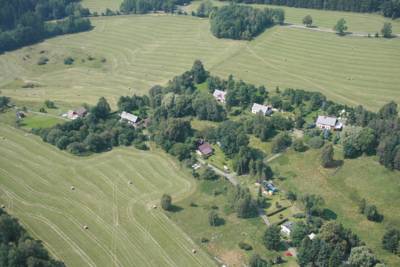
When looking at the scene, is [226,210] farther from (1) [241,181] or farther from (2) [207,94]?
(2) [207,94]

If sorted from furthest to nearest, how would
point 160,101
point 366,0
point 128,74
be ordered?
1. point 366,0
2. point 128,74
3. point 160,101

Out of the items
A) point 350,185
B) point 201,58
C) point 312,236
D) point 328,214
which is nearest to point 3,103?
point 201,58

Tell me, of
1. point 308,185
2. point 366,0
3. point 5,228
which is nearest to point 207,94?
point 308,185

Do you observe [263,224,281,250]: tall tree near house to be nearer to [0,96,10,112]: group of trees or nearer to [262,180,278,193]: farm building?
[262,180,278,193]: farm building

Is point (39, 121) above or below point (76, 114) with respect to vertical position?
below

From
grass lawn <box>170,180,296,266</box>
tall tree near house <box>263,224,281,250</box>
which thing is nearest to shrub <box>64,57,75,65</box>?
grass lawn <box>170,180,296,266</box>

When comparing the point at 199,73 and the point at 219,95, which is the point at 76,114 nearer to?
the point at 199,73

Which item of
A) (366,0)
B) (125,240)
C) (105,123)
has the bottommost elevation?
(125,240)

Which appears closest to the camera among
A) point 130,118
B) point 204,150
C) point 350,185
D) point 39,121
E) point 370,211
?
point 370,211
